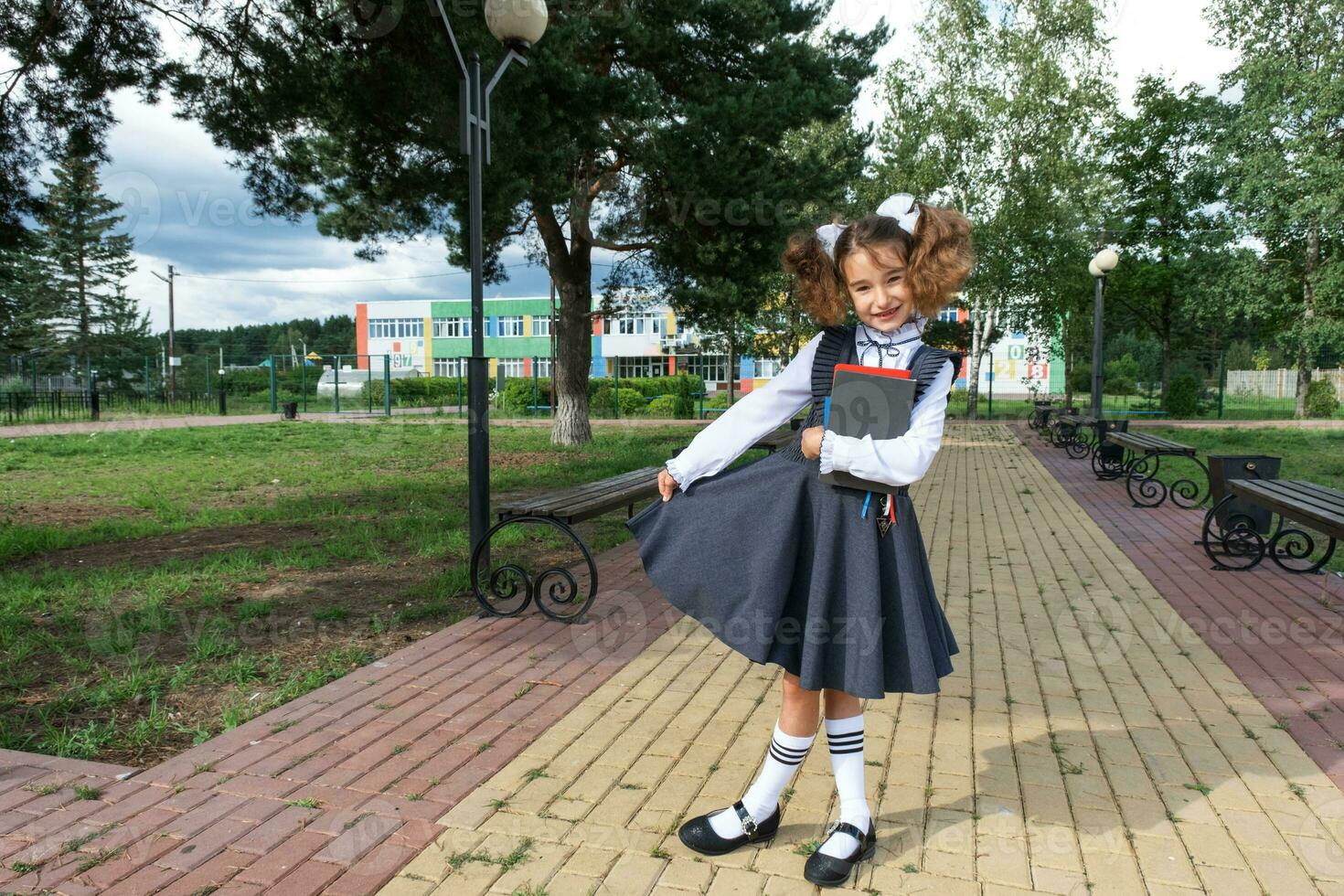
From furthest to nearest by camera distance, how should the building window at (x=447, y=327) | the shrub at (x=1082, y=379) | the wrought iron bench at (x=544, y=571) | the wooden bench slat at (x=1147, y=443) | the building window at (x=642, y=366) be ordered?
the building window at (x=447, y=327) < the building window at (x=642, y=366) < the shrub at (x=1082, y=379) < the wooden bench slat at (x=1147, y=443) < the wrought iron bench at (x=544, y=571)

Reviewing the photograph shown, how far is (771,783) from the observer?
2369 mm

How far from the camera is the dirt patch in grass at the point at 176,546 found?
6082mm

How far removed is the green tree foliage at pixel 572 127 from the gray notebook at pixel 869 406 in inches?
181

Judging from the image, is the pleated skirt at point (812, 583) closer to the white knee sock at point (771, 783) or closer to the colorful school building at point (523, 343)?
the white knee sock at point (771, 783)

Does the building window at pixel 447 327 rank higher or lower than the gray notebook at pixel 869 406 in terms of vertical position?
higher

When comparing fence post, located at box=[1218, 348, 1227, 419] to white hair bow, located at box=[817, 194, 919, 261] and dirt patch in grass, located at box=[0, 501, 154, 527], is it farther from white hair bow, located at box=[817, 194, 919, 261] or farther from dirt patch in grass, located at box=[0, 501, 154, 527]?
white hair bow, located at box=[817, 194, 919, 261]

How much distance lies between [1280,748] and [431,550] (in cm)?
520

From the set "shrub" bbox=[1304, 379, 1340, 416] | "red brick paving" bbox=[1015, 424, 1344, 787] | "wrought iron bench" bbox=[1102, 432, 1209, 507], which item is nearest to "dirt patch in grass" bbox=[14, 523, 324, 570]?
"red brick paving" bbox=[1015, 424, 1344, 787]

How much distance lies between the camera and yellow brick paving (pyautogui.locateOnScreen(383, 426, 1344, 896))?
226 cm

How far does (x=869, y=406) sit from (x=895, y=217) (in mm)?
515

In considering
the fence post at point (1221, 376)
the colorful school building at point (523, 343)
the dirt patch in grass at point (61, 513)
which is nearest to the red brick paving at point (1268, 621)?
the dirt patch in grass at point (61, 513)

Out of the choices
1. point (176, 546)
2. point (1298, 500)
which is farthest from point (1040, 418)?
point (176, 546)

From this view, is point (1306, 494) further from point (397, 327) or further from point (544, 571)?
point (397, 327)

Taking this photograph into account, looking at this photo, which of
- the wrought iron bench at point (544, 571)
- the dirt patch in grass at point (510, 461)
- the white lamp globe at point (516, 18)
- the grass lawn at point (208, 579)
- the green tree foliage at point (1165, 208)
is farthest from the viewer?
the green tree foliage at point (1165, 208)
